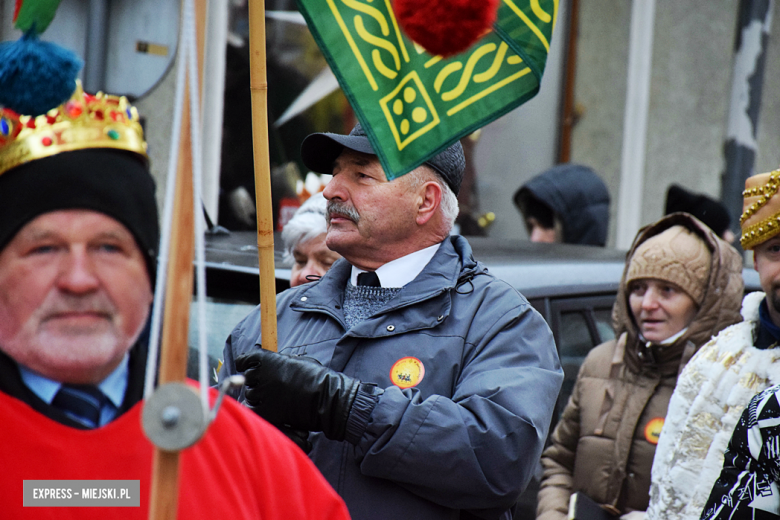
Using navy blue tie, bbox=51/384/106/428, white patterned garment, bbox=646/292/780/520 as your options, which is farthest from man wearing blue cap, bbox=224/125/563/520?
navy blue tie, bbox=51/384/106/428

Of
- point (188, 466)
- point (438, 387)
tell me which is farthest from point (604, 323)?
point (188, 466)

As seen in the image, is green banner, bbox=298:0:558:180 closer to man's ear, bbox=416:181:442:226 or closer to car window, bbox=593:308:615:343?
man's ear, bbox=416:181:442:226

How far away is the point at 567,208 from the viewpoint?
614 centimetres

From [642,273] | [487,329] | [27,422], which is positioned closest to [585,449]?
[642,273]

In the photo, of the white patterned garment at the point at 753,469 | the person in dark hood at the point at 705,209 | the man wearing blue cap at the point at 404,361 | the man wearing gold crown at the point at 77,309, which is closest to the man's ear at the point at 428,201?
the man wearing blue cap at the point at 404,361

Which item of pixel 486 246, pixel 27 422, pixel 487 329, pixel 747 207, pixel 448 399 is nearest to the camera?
pixel 27 422

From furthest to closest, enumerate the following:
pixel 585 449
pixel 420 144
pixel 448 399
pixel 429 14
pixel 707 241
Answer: pixel 707 241, pixel 585 449, pixel 448 399, pixel 420 144, pixel 429 14

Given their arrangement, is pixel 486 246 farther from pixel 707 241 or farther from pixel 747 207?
pixel 747 207

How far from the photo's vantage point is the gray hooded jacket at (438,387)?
2264mm

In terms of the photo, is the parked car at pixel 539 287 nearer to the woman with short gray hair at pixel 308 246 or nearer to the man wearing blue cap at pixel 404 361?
the woman with short gray hair at pixel 308 246

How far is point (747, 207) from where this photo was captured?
2842mm

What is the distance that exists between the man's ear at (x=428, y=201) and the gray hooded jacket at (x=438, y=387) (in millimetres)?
118

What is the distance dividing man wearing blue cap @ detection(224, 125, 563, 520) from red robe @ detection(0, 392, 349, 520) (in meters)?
0.61

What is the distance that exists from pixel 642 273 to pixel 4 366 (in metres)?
2.72
